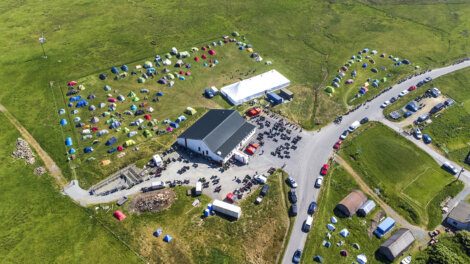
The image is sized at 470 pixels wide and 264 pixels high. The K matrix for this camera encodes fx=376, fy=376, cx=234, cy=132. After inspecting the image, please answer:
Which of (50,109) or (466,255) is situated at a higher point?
(466,255)

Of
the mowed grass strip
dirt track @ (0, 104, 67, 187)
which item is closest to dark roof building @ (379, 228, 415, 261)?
the mowed grass strip

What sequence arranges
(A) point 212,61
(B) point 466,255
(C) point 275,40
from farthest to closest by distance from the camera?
(C) point 275,40 → (A) point 212,61 → (B) point 466,255

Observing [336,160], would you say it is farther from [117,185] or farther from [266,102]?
[117,185]

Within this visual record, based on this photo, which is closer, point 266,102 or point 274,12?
point 266,102

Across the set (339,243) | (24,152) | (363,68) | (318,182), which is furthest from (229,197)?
(363,68)

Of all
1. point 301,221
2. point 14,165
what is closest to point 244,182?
point 301,221

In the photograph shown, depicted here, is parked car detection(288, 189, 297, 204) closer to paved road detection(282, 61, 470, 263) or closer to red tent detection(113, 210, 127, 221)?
paved road detection(282, 61, 470, 263)

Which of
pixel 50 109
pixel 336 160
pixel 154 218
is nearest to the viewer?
pixel 154 218
